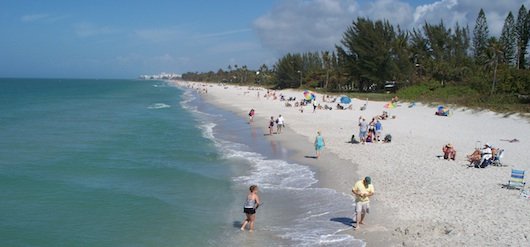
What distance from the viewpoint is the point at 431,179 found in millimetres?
14195

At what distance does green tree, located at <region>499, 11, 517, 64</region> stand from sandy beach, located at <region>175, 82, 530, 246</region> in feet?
104

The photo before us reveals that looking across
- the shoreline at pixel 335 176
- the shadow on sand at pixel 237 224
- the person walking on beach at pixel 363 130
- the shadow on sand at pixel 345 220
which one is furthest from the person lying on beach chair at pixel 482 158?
the shadow on sand at pixel 237 224

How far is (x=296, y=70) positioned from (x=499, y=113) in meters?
68.6

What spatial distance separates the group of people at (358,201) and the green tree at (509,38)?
5411cm

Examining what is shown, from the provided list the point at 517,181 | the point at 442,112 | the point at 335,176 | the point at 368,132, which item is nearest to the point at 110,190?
the point at 335,176

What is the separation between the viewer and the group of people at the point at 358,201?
1005 centimetres

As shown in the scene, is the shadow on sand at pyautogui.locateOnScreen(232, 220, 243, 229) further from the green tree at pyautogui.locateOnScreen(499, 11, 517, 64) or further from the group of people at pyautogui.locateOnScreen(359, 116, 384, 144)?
the green tree at pyautogui.locateOnScreen(499, 11, 517, 64)

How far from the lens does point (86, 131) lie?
3033cm

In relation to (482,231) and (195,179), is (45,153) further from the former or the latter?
(482,231)

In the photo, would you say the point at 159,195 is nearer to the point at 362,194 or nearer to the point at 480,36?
the point at 362,194

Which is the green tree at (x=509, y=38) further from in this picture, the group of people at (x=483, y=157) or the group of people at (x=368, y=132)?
the group of people at (x=483, y=157)

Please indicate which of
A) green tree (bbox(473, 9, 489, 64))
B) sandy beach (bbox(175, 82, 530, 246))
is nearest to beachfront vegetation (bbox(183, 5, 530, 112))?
green tree (bbox(473, 9, 489, 64))

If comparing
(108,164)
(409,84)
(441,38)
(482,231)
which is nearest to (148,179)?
(108,164)

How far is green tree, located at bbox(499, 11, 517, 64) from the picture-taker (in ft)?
184
